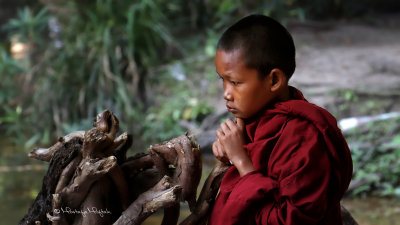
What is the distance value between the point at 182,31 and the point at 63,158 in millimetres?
5850

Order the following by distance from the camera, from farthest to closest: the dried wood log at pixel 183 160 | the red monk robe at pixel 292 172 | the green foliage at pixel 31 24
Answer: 1. the green foliage at pixel 31 24
2. the dried wood log at pixel 183 160
3. the red monk robe at pixel 292 172

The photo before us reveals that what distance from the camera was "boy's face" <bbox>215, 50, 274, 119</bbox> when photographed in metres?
1.45

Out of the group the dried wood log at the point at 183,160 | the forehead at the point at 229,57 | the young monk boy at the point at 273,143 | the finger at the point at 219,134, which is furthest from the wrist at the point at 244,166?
the forehead at the point at 229,57

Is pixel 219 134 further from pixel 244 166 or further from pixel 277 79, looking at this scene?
pixel 277 79

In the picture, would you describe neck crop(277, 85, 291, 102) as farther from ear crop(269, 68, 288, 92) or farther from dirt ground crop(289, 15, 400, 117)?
dirt ground crop(289, 15, 400, 117)

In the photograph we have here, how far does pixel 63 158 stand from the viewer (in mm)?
1681

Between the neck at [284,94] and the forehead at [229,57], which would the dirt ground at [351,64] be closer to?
the neck at [284,94]

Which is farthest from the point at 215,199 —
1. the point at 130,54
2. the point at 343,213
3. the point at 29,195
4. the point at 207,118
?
the point at 130,54

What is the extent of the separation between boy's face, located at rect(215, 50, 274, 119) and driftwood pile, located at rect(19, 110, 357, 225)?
10.3 inches

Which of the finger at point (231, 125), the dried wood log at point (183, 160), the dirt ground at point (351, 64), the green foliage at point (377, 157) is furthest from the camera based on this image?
the dirt ground at point (351, 64)

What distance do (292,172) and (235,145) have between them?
0.79ft

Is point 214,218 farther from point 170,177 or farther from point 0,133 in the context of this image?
point 0,133

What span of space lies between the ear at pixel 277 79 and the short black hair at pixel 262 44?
1 cm

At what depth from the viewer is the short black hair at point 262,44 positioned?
1.43 metres
